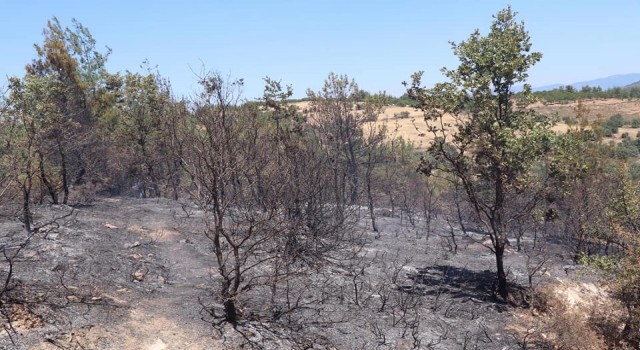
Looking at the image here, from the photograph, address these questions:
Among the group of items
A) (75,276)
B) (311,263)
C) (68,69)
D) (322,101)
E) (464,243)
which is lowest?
(464,243)

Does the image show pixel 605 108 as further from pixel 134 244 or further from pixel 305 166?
pixel 134 244

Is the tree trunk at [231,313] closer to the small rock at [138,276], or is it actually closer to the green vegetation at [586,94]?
the small rock at [138,276]

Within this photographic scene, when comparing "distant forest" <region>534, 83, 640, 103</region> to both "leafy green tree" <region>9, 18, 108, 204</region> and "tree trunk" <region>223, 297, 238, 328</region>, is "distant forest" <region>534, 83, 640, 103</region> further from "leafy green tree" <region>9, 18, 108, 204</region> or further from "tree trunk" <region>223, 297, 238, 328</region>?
"tree trunk" <region>223, 297, 238, 328</region>

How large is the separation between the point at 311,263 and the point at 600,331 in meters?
9.85

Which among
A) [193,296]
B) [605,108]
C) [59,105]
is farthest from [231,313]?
[605,108]

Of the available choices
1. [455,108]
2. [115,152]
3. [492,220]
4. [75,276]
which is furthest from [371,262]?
[115,152]

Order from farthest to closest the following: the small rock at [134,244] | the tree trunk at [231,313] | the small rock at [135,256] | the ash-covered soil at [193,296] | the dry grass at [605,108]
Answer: the dry grass at [605,108]
the small rock at [134,244]
the small rock at [135,256]
the tree trunk at [231,313]
the ash-covered soil at [193,296]

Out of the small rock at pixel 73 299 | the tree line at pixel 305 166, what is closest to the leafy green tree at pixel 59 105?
the tree line at pixel 305 166

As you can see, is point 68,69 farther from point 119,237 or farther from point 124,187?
point 119,237

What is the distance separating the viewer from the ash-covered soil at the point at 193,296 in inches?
457

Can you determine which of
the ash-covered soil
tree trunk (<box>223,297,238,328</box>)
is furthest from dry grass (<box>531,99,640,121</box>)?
tree trunk (<box>223,297,238,328</box>)

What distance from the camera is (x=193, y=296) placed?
14.6m

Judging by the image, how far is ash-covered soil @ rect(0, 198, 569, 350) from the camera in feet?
38.1

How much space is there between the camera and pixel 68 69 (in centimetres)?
3334
